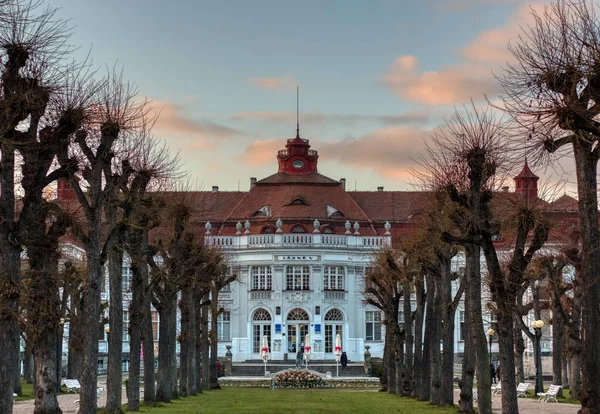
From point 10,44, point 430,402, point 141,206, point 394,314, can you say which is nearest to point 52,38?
point 10,44

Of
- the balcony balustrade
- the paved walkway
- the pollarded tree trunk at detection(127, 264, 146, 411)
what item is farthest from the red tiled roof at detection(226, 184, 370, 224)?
the pollarded tree trunk at detection(127, 264, 146, 411)

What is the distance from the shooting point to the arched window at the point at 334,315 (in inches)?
3939

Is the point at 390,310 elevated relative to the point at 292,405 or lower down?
elevated

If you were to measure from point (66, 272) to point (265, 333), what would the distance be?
47558mm

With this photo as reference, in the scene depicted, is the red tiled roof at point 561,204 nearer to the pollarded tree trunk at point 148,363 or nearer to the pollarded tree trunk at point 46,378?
the pollarded tree trunk at point 148,363

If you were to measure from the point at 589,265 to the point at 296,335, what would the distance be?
252ft

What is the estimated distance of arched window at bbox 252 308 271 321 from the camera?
10025cm

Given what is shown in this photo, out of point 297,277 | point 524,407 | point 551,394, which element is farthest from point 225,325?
point 524,407

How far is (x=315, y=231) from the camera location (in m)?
99.4

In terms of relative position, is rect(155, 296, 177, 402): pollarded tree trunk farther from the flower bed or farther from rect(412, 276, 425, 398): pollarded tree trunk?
the flower bed

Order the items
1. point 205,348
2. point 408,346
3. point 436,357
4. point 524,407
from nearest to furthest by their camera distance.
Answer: point 436,357
point 524,407
point 408,346
point 205,348

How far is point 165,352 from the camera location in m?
43.3

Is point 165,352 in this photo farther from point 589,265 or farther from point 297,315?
point 297,315

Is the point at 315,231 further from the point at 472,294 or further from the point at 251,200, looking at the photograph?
the point at 472,294
